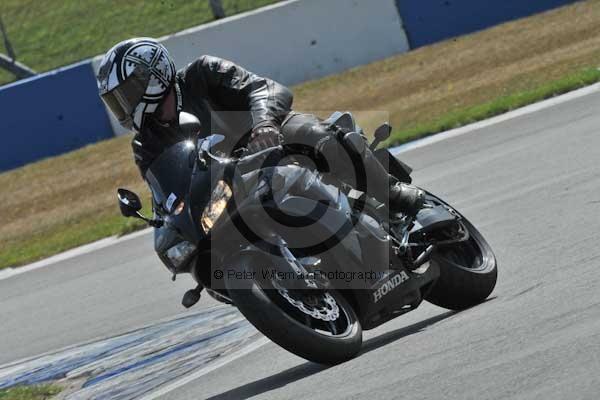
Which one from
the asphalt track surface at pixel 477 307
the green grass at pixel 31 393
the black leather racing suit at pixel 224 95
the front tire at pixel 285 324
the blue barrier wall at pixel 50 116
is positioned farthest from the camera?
the blue barrier wall at pixel 50 116

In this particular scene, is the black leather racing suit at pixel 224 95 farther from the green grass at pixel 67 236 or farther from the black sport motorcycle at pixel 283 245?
the green grass at pixel 67 236

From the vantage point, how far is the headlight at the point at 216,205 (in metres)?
5.29

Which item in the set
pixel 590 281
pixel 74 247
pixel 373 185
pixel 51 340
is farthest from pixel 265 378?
pixel 74 247

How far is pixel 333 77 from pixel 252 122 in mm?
13210

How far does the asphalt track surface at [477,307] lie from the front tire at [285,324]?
10cm

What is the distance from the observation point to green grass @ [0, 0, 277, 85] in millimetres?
19766

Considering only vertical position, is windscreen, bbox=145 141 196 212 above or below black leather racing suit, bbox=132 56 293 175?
above

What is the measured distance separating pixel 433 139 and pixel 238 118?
706 cm

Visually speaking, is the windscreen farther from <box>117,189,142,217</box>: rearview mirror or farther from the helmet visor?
the helmet visor

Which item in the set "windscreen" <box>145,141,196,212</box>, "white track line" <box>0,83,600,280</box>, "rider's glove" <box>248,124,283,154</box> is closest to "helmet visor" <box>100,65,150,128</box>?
"windscreen" <box>145,141,196,212</box>

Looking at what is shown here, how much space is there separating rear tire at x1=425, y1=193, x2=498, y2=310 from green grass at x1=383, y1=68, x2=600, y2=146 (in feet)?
23.2

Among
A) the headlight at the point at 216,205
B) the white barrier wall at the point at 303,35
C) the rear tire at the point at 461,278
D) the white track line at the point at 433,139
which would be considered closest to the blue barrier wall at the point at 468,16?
the white barrier wall at the point at 303,35

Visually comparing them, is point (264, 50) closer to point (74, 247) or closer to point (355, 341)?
point (74, 247)

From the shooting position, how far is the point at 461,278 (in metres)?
6.40
